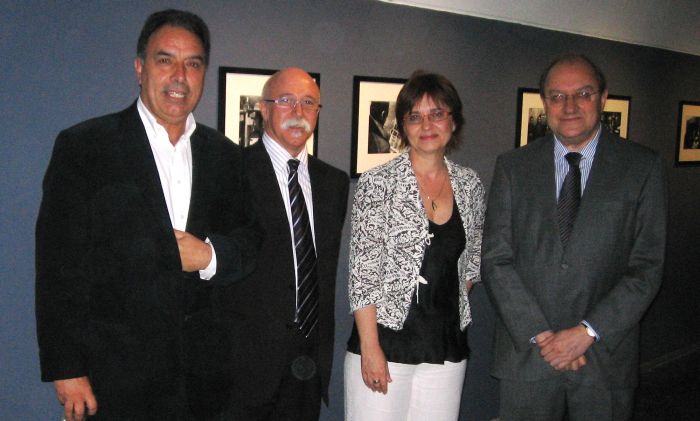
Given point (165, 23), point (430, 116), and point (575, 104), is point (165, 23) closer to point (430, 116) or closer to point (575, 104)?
point (430, 116)

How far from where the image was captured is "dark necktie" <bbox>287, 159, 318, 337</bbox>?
230 centimetres

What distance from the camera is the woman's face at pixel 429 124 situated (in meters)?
2.39

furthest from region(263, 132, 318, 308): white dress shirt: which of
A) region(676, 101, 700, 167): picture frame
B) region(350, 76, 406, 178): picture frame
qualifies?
region(676, 101, 700, 167): picture frame

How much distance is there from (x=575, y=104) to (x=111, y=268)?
73.1 inches

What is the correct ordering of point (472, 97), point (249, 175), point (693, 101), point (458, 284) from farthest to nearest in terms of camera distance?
point (693, 101), point (472, 97), point (458, 284), point (249, 175)

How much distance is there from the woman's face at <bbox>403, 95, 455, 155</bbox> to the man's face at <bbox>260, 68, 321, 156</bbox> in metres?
0.40

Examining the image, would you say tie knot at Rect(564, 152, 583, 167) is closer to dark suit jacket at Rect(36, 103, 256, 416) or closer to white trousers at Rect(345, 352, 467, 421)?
white trousers at Rect(345, 352, 467, 421)

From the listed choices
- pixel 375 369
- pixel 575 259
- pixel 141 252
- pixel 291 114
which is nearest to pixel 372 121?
pixel 291 114

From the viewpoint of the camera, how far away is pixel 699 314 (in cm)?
545

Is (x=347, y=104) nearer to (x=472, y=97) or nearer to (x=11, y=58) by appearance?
(x=472, y=97)

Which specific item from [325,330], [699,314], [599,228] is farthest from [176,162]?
[699,314]

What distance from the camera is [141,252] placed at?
5.99 ft

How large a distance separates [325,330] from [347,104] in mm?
1181

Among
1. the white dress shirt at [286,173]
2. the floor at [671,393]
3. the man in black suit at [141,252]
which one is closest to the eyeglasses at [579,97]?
the white dress shirt at [286,173]
